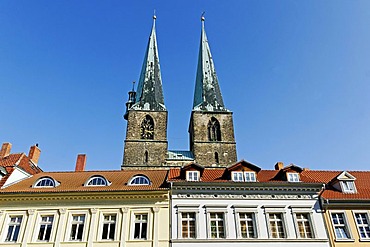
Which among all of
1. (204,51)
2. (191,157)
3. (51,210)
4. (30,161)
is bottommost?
(51,210)

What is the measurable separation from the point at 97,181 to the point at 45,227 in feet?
12.4

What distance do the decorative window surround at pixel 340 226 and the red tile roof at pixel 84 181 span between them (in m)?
9.79

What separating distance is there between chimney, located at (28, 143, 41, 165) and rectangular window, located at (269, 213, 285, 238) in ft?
62.5

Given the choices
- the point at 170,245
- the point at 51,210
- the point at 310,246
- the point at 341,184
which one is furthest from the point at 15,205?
the point at 341,184

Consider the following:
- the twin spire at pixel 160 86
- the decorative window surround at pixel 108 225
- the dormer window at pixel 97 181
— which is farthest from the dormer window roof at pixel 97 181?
the twin spire at pixel 160 86

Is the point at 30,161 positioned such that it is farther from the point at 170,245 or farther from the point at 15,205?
the point at 170,245

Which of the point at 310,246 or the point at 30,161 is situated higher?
the point at 30,161

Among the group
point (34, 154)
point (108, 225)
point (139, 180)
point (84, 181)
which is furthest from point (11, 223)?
point (34, 154)

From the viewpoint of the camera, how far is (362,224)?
17.0 metres

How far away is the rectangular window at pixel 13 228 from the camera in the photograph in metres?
16.2

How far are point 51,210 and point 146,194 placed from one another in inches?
212

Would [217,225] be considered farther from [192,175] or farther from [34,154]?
[34,154]

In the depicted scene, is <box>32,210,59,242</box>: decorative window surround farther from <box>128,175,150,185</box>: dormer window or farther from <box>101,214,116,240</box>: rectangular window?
<box>128,175,150,185</box>: dormer window

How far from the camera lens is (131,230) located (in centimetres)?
1617
